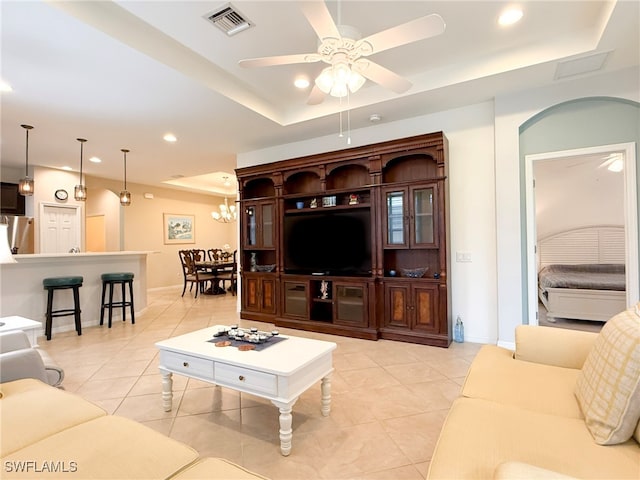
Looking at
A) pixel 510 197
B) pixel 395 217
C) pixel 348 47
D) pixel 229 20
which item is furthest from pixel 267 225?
pixel 348 47

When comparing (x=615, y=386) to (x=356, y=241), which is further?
(x=356, y=241)

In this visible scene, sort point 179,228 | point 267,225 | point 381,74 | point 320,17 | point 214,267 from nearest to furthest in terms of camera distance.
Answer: point 320,17
point 381,74
point 267,225
point 214,267
point 179,228

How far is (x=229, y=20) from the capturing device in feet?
8.82

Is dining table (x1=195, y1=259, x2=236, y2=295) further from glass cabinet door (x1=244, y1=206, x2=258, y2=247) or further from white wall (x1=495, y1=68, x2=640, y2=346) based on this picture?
white wall (x1=495, y1=68, x2=640, y2=346)

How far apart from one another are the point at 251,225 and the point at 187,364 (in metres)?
3.36

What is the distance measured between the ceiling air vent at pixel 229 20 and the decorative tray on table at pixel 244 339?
2490 mm

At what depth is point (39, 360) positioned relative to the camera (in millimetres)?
2111

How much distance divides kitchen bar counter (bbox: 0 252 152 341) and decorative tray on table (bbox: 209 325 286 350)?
3413mm

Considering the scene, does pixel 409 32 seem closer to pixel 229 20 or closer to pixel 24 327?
pixel 229 20

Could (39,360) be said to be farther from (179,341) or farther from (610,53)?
(610,53)

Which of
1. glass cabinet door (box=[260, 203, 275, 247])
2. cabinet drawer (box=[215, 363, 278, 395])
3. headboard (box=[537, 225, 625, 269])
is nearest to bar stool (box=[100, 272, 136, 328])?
glass cabinet door (box=[260, 203, 275, 247])

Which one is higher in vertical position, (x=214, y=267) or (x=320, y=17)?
(x=320, y=17)

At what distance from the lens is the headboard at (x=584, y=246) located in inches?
245

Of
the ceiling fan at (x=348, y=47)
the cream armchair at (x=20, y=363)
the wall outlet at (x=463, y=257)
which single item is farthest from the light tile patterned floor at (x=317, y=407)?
the ceiling fan at (x=348, y=47)
